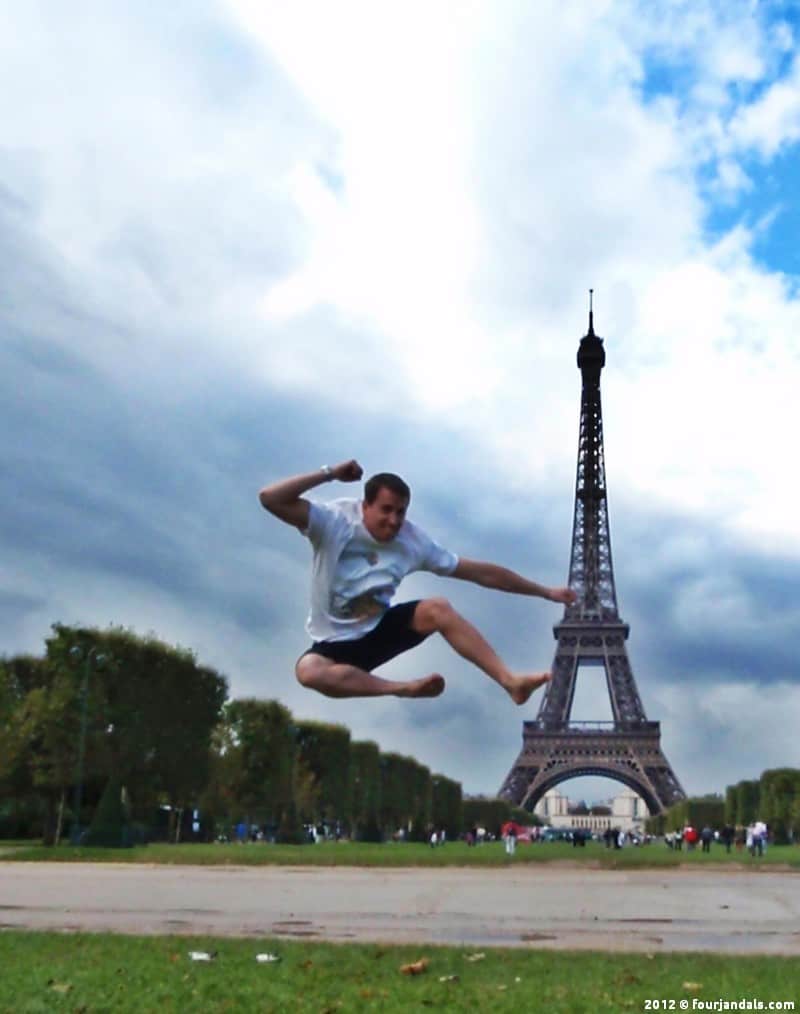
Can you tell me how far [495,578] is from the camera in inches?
254

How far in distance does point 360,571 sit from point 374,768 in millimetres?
77876

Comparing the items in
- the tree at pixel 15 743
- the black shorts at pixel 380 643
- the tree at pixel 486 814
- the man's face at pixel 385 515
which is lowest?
the black shorts at pixel 380 643

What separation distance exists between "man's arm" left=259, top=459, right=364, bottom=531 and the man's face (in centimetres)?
18

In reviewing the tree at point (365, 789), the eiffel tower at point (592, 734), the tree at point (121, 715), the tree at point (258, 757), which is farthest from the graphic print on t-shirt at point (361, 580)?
the eiffel tower at point (592, 734)

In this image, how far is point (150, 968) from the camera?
9.90 meters

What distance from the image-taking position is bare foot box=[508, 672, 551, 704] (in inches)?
228

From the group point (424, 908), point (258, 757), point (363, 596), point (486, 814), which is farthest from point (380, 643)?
point (486, 814)

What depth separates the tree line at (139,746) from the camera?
52406 mm

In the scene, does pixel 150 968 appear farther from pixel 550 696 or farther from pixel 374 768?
pixel 550 696

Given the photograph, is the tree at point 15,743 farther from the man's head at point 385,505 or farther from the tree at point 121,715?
the man's head at point 385,505

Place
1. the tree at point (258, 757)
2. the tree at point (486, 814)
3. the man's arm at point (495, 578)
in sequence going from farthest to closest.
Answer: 1. the tree at point (486, 814)
2. the tree at point (258, 757)
3. the man's arm at point (495, 578)

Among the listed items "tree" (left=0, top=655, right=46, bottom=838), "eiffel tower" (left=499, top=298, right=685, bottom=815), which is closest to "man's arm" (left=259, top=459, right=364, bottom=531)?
"tree" (left=0, top=655, right=46, bottom=838)

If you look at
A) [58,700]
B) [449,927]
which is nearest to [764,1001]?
[449,927]

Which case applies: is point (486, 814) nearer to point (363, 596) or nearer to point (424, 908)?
point (424, 908)
